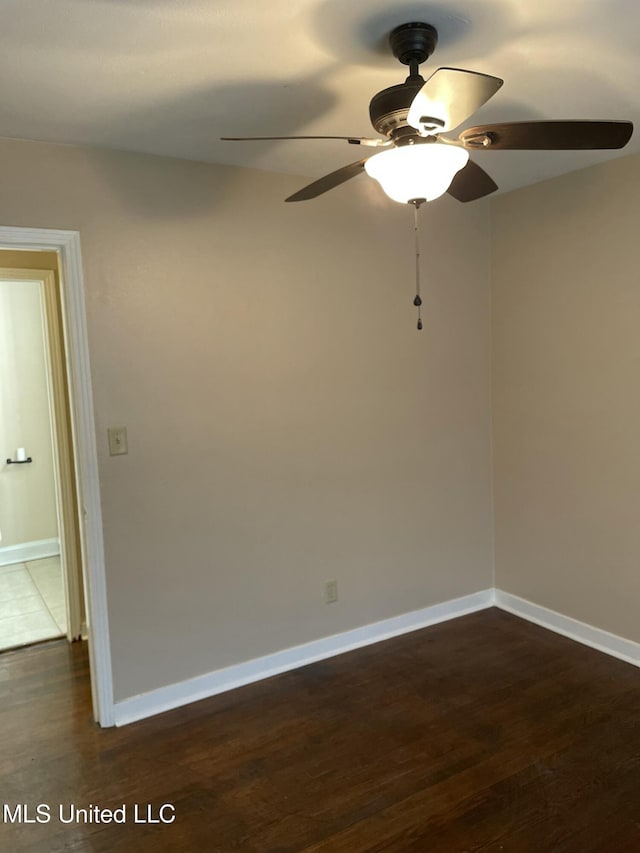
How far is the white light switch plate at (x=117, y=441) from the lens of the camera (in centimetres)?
260

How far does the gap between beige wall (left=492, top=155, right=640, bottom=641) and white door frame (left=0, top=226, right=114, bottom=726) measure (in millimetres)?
2252

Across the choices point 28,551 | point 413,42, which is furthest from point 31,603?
point 413,42

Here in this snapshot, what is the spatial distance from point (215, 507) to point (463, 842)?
1590 mm

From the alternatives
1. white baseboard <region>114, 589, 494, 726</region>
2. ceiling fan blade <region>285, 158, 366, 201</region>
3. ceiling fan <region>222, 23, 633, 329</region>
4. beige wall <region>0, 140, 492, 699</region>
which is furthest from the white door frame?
ceiling fan <region>222, 23, 633, 329</region>

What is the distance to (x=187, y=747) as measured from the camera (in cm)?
248

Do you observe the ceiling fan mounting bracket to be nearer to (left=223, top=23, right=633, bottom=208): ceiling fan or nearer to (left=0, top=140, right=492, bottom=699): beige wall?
(left=223, top=23, right=633, bottom=208): ceiling fan

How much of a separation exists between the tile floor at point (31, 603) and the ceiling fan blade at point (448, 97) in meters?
3.36

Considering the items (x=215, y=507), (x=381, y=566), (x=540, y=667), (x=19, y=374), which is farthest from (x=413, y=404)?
(x=19, y=374)

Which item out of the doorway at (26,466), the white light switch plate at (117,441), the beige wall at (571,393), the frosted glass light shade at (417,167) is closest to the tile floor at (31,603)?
the doorway at (26,466)

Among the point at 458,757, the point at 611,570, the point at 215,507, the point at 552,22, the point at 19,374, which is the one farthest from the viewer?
the point at 19,374

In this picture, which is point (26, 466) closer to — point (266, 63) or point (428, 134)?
point (266, 63)

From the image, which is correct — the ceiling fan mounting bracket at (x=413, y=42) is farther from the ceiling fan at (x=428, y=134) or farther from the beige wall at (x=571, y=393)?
the beige wall at (x=571, y=393)

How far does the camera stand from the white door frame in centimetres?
244

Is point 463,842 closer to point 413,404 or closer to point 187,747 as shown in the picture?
point 187,747
